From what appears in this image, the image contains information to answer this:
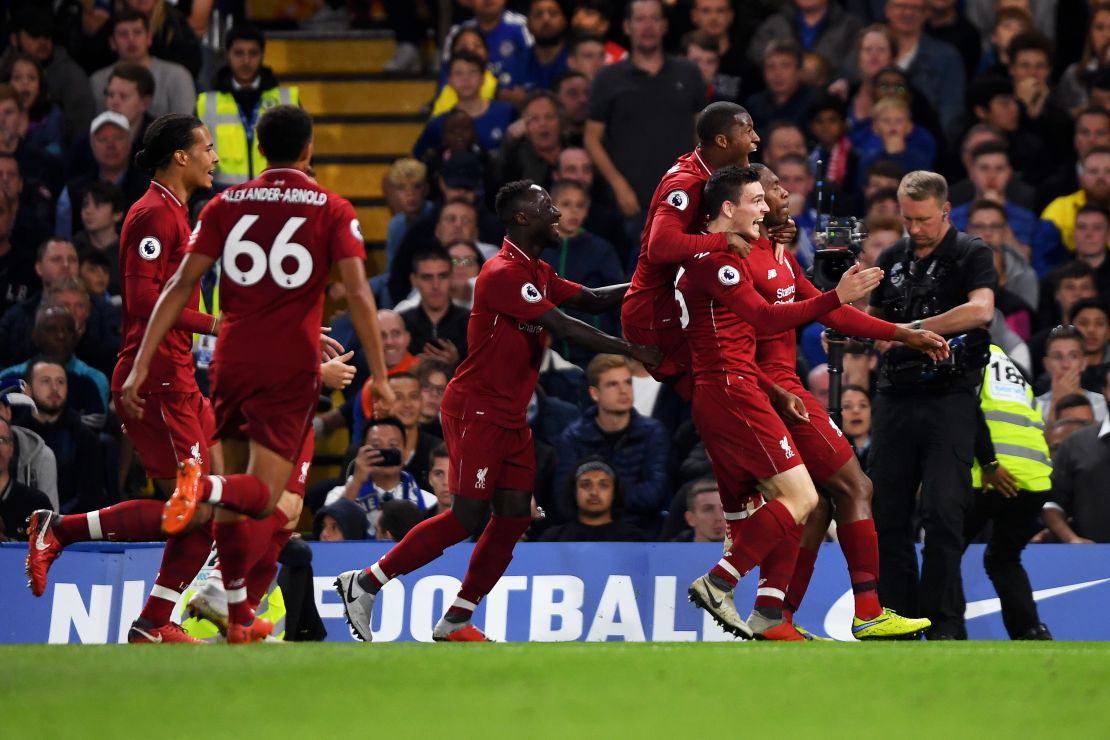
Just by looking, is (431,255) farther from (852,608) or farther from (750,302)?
(750,302)

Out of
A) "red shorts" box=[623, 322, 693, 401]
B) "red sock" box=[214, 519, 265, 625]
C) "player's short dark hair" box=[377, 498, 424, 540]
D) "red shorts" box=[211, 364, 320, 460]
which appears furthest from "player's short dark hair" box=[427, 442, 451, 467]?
"red shorts" box=[211, 364, 320, 460]

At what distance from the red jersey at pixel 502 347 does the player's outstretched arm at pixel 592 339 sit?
0.10 m

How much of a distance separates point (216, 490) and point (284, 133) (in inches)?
58.1

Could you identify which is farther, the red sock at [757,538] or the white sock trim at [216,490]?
the red sock at [757,538]

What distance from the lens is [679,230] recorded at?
8.63 metres

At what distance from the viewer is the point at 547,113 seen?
14281mm

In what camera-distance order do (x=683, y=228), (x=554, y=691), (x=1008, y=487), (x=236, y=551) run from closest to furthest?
1. (x=554, y=691)
2. (x=236, y=551)
3. (x=683, y=228)
4. (x=1008, y=487)

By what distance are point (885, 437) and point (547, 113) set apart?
5.48 m

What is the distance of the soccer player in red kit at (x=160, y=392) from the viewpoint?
8.15 metres

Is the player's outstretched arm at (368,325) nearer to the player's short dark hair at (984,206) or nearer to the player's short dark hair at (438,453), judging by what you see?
the player's short dark hair at (438,453)

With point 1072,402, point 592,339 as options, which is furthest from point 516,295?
point 1072,402

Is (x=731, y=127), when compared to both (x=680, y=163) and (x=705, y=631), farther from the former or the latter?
(x=705, y=631)

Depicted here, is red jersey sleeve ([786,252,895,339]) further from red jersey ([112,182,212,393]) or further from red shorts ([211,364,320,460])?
red jersey ([112,182,212,393])

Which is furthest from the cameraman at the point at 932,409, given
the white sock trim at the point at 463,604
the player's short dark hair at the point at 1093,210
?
the player's short dark hair at the point at 1093,210
